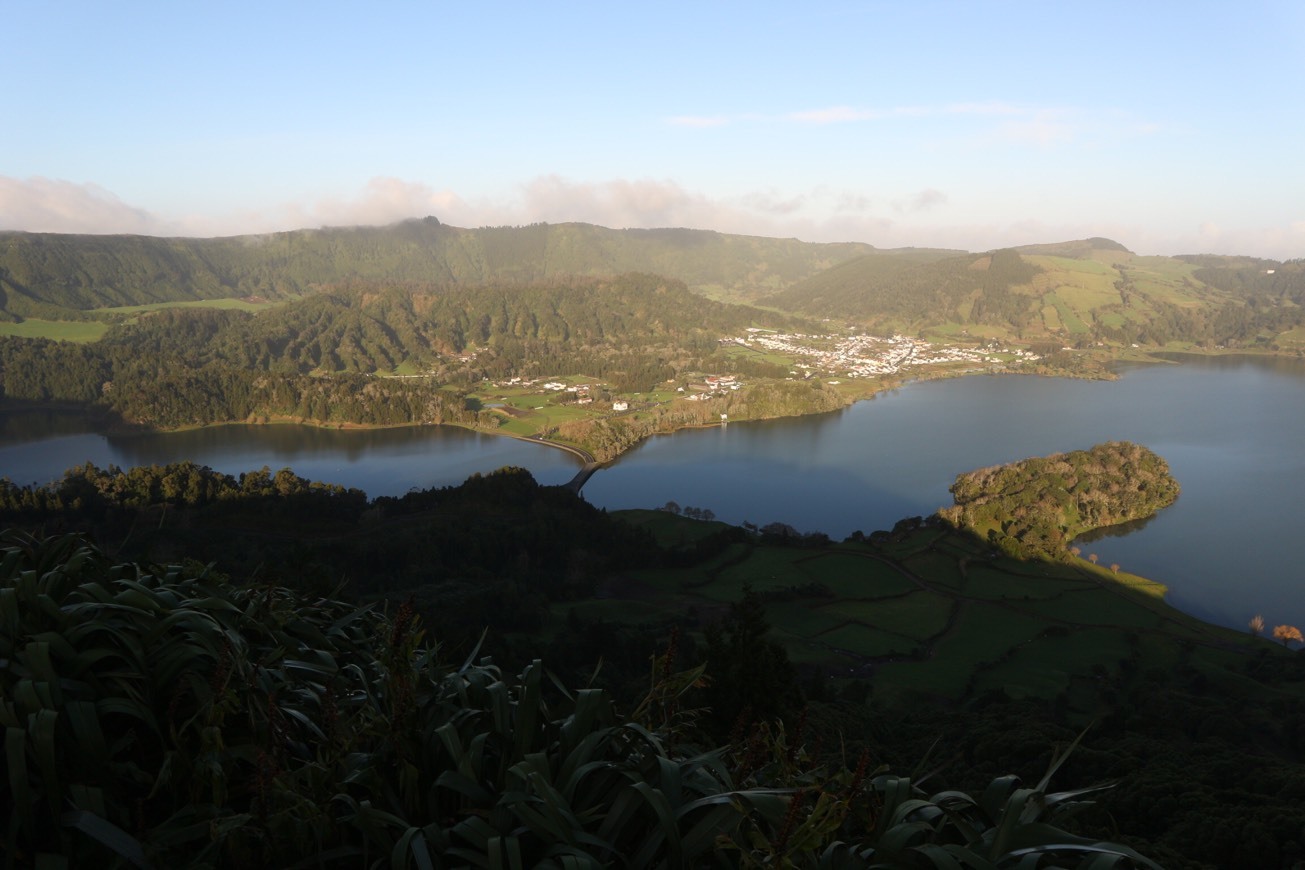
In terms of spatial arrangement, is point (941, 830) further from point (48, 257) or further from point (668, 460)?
point (48, 257)

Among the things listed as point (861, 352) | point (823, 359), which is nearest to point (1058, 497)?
point (823, 359)

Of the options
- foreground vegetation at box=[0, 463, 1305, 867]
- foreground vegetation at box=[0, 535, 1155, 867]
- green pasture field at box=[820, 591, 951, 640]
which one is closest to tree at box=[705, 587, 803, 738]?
foreground vegetation at box=[0, 463, 1305, 867]

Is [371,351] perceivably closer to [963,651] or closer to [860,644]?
[860,644]

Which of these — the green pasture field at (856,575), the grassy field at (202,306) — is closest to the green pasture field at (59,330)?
the grassy field at (202,306)

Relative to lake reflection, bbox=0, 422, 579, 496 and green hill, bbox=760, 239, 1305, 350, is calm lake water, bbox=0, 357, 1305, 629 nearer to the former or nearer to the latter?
lake reflection, bbox=0, 422, 579, 496

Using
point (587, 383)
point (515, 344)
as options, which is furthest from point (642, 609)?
point (515, 344)

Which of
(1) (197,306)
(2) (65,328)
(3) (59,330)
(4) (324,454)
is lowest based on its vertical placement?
(4) (324,454)
